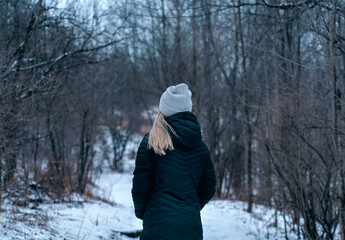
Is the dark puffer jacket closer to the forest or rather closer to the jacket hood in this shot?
the jacket hood

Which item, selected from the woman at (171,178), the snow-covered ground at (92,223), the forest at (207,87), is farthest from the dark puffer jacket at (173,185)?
the snow-covered ground at (92,223)

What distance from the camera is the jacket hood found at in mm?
3068

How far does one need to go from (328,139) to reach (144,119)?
2375 centimetres

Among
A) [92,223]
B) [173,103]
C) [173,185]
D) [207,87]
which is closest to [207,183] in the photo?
[173,185]

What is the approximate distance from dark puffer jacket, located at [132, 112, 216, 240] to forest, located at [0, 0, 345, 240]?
1.86 m

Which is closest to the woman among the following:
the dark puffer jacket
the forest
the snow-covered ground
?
the dark puffer jacket

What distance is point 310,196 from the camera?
5781 millimetres

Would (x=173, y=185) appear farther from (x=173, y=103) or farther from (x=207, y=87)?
(x=207, y=87)

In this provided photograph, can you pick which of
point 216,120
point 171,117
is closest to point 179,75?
point 216,120

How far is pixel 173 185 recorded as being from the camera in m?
2.98

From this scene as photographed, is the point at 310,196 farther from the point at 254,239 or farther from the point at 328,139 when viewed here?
the point at 254,239

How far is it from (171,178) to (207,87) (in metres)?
12.1

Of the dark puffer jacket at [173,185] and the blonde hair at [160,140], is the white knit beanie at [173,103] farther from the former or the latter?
the blonde hair at [160,140]

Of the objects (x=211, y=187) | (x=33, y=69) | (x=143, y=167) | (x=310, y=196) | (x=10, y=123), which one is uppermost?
(x=33, y=69)
